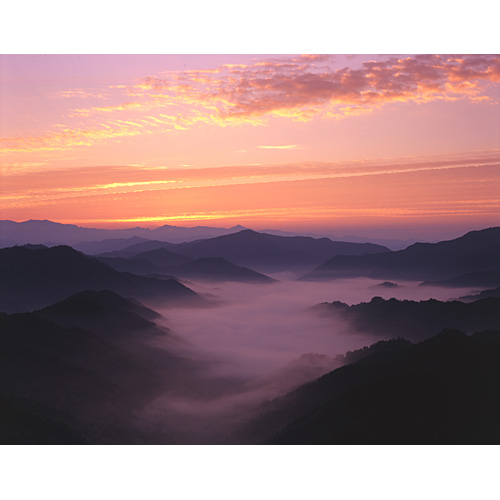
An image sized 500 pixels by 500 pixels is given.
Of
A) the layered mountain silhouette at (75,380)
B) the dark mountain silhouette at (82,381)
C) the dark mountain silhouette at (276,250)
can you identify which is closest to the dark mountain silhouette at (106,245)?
the dark mountain silhouette at (276,250)

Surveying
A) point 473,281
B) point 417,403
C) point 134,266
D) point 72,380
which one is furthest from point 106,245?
point 417,403

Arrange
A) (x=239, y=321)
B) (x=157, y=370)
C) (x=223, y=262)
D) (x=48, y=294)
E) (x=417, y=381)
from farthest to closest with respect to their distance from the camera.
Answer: (x=223, y=262) → (x=48, y=294) → (x=239, y=321) → (x=157, y=370) → (x=417, y=381)

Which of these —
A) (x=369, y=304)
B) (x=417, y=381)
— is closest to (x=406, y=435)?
(x=417, y=381)

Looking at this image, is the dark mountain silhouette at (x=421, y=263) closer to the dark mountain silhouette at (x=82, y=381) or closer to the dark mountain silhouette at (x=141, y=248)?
the dark mountain silhouette at (x=82, y=381)

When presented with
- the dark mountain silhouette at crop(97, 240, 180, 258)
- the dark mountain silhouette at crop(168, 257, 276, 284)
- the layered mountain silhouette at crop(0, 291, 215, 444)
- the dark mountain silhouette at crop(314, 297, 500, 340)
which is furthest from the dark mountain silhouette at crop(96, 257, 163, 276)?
the dark mountain silhouette at crop(314, 297, 500, 340)

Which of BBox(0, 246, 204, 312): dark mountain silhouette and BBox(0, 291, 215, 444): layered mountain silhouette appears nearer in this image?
BBox(0, 291, 215, 444): layered mountain silhouette

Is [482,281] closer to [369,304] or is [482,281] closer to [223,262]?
[369,304]

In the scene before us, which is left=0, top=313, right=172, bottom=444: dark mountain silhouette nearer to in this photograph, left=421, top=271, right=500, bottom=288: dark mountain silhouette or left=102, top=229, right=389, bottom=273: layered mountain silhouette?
left=102, top=229, right=389, bottom=273: layered mountain silhouette
